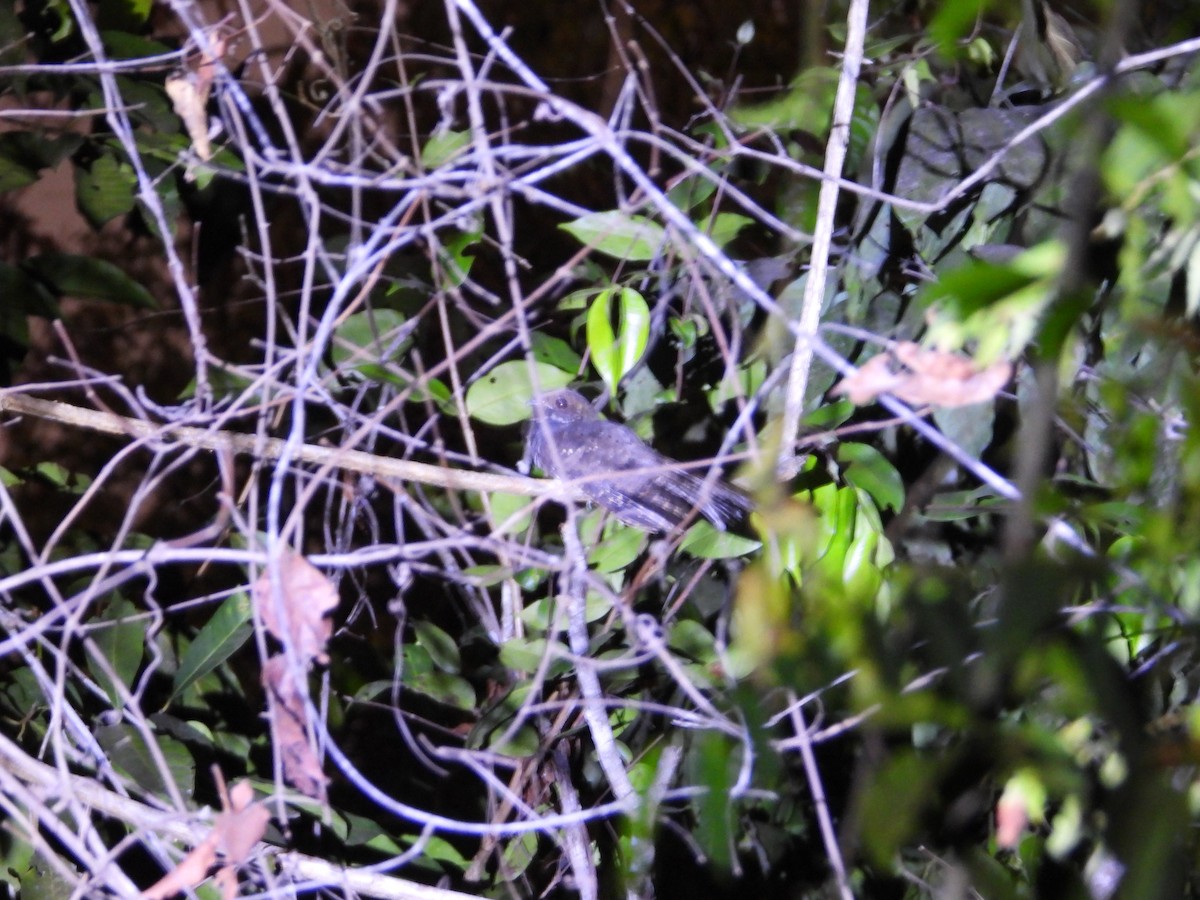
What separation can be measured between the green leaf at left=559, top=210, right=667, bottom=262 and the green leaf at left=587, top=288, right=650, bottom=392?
0.07m

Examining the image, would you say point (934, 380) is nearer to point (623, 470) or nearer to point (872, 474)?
point (872, 474)

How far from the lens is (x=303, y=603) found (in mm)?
1360

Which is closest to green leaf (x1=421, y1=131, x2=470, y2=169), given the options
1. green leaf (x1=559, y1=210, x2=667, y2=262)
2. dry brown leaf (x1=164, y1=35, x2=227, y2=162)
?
green leaf (x1=559, y1=210, x2=667, y2=262)

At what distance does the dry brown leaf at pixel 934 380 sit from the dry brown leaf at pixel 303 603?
684mm

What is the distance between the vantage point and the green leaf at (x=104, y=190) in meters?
1.97

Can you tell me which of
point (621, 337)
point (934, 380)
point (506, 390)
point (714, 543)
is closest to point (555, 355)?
point (506, 390)

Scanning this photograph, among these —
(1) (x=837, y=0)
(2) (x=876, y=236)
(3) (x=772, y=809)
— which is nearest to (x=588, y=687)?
(3) (x=772, y=809)

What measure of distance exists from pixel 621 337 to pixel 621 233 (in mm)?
168

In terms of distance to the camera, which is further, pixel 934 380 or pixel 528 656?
pixel 528 656

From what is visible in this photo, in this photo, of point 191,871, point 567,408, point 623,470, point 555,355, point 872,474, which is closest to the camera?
point 191,871

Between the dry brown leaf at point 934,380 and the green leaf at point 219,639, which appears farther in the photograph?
the green leaf at point 219,639

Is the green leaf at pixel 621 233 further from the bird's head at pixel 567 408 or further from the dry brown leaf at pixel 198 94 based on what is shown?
the dry brown leaf at pixel 198 94

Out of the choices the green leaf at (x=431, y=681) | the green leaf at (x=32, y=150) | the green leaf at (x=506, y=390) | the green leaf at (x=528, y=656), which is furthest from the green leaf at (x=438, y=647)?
the green leaf at (x=32, y=150)

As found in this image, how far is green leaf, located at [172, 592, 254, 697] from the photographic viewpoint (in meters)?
1.83
